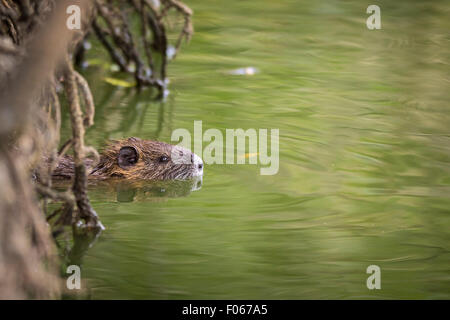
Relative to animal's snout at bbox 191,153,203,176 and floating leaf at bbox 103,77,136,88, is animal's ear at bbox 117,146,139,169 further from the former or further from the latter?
floating leaf at bbox 103,77,136,88

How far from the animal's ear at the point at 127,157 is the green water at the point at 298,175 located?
0.24 metres

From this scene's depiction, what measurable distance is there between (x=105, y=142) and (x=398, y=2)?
5734 mm

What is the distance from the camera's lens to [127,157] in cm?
591

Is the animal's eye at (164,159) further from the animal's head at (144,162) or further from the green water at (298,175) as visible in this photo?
the green water at (298,175)

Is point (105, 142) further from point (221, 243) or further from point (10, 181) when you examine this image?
point (10, 181)

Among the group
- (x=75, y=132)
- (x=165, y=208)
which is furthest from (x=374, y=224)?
(x=75, y=132)

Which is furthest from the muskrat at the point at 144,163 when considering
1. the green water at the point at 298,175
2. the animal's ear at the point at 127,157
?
the green water at the point at 298,175

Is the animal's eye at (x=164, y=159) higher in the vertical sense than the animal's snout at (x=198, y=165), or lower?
higher

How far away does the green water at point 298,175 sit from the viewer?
4.29 m

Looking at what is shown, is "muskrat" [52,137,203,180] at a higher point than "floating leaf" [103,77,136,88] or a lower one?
lower

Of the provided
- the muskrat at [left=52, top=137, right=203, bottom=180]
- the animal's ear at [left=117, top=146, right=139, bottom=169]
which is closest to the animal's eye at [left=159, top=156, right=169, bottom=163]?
the muskrat at [left=52, top=137, right=203, bottom=180]

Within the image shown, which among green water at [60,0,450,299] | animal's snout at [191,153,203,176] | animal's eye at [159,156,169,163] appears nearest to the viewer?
green water at [60,0,450,299]

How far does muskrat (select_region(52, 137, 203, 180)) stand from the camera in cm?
585
